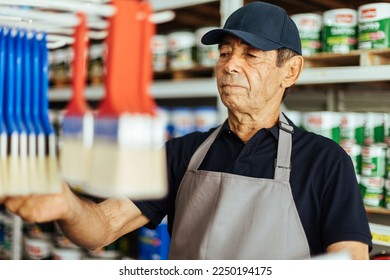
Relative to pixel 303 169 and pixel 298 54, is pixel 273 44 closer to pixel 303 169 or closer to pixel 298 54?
pixel 298 54

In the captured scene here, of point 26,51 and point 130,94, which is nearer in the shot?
point 130,94

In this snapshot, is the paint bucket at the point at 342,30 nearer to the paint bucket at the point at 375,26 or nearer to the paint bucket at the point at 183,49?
the paint bucket at the point at 375,26

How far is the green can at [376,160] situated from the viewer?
199 cm

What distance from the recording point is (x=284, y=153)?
1.64 m

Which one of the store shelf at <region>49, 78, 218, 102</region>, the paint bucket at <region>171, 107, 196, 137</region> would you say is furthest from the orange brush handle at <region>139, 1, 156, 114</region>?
the paint bucket at <region>171, 107, 196, 137</region>

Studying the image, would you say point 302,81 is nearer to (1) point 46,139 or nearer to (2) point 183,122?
(2) point 183,122

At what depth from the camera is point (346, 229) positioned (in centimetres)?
147

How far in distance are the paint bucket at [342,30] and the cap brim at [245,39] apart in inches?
22.3

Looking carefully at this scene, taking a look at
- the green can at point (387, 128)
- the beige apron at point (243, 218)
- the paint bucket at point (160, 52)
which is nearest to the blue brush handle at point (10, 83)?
the beige apron at point (243, 218)

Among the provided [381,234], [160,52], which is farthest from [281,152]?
[160,52]

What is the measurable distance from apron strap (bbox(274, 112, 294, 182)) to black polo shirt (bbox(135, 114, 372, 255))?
21mm

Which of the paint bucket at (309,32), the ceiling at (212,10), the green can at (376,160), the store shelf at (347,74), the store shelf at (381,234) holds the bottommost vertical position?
the store shelf at (381,234)
